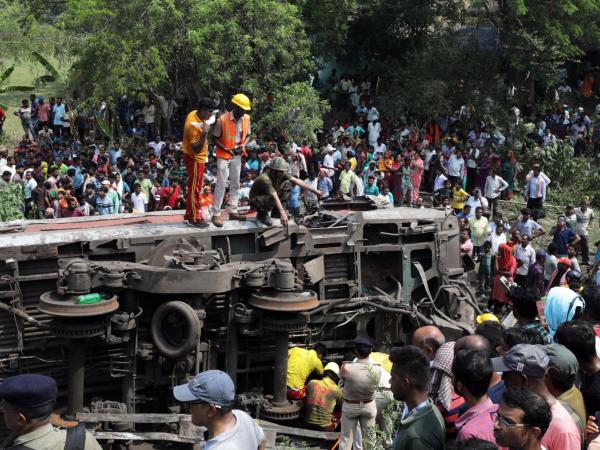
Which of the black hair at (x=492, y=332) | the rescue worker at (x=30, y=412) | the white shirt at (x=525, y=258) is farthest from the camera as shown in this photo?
the white shirt at (x=525, y=258)

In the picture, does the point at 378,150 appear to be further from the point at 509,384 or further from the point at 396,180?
the point at 509,384

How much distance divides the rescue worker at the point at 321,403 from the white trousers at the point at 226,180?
8.13 feet

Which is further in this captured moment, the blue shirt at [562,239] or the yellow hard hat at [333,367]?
the blue shirt at [562,239]

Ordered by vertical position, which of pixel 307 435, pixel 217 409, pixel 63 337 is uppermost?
pixel 217 409

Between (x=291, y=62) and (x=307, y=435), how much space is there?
1348 cm

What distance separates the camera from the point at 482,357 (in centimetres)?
588

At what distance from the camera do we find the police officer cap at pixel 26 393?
16.7ft

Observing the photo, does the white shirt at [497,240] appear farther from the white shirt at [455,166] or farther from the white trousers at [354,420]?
the white trousers at [354,420]

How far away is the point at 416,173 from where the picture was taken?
789 inches

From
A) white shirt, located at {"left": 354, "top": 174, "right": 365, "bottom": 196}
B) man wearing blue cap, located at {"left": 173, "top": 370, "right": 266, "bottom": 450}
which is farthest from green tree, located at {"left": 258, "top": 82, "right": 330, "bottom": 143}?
man wearing blue cap, located at {"left": 173, "top": 370, "right": 266, "bottom": 450}

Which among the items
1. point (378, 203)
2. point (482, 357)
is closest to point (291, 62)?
point (378, 203)

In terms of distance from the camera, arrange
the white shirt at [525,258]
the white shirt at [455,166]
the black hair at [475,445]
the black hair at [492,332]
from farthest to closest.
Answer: the white shirt at [455,166]
the white shirt at [525,258]
the black hair at [492,332]
the black hair at [475,445]

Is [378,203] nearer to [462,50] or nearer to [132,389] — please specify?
[132,389]

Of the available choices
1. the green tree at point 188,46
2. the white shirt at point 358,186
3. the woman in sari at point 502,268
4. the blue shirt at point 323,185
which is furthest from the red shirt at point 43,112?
the woman in sari at point 502,268
